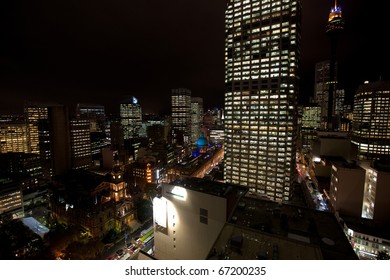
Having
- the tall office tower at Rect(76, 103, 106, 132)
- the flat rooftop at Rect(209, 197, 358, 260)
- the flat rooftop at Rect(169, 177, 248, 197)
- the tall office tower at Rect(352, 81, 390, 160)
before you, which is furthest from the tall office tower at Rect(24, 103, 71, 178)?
the tall office tower at Rect(352, 81, 390, 160)

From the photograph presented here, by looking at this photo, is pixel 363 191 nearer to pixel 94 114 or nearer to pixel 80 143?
pixel 80 143

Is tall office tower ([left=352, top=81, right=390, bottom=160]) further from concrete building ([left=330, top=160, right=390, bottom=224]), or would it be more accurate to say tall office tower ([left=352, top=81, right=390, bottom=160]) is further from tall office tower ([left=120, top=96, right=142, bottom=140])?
tall office tower ([left=120, top=96, right=142, bottom=140])

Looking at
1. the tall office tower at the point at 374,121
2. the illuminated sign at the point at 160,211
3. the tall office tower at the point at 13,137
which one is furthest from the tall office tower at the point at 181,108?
the illuminated sign at the point at 160,211

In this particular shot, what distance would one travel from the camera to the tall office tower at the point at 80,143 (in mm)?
42125

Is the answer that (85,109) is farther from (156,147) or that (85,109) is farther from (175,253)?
(175,253)

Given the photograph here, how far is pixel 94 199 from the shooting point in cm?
2250

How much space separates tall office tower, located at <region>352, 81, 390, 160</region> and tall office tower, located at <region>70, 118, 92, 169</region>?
207 ft

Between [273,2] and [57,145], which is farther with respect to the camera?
[57,145]

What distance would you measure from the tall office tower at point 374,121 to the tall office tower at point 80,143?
207 ft

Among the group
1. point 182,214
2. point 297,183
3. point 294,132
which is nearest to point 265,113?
point 294,132

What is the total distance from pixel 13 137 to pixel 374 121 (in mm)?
87458

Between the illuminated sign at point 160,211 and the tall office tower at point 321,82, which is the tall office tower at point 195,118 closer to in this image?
the tall office tower at point 321,82

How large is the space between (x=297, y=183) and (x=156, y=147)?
30612mm

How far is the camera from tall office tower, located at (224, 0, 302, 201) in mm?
27750
